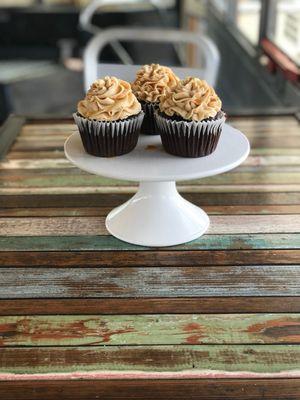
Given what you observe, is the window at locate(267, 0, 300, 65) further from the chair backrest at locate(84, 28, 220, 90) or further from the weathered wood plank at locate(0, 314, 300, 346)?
the weathered wood plank at locate(0, 314, 300, 346)

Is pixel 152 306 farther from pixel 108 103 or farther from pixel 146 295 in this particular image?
pixel 108 103

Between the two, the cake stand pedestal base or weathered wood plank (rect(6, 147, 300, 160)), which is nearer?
the cake stand pedestal base

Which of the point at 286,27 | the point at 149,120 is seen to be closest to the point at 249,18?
the point at 286,27

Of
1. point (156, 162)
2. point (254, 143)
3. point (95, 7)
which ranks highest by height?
point (156, 162)

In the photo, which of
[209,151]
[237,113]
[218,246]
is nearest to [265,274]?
[218,246]

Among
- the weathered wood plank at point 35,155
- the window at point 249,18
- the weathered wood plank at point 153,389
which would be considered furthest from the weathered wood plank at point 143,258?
the window at point 249,18

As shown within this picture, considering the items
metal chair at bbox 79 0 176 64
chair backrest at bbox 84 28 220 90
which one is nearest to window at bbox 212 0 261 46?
metal chair at bbox 79 0 176 64

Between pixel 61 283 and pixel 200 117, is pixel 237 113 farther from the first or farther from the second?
pixel 61 283
